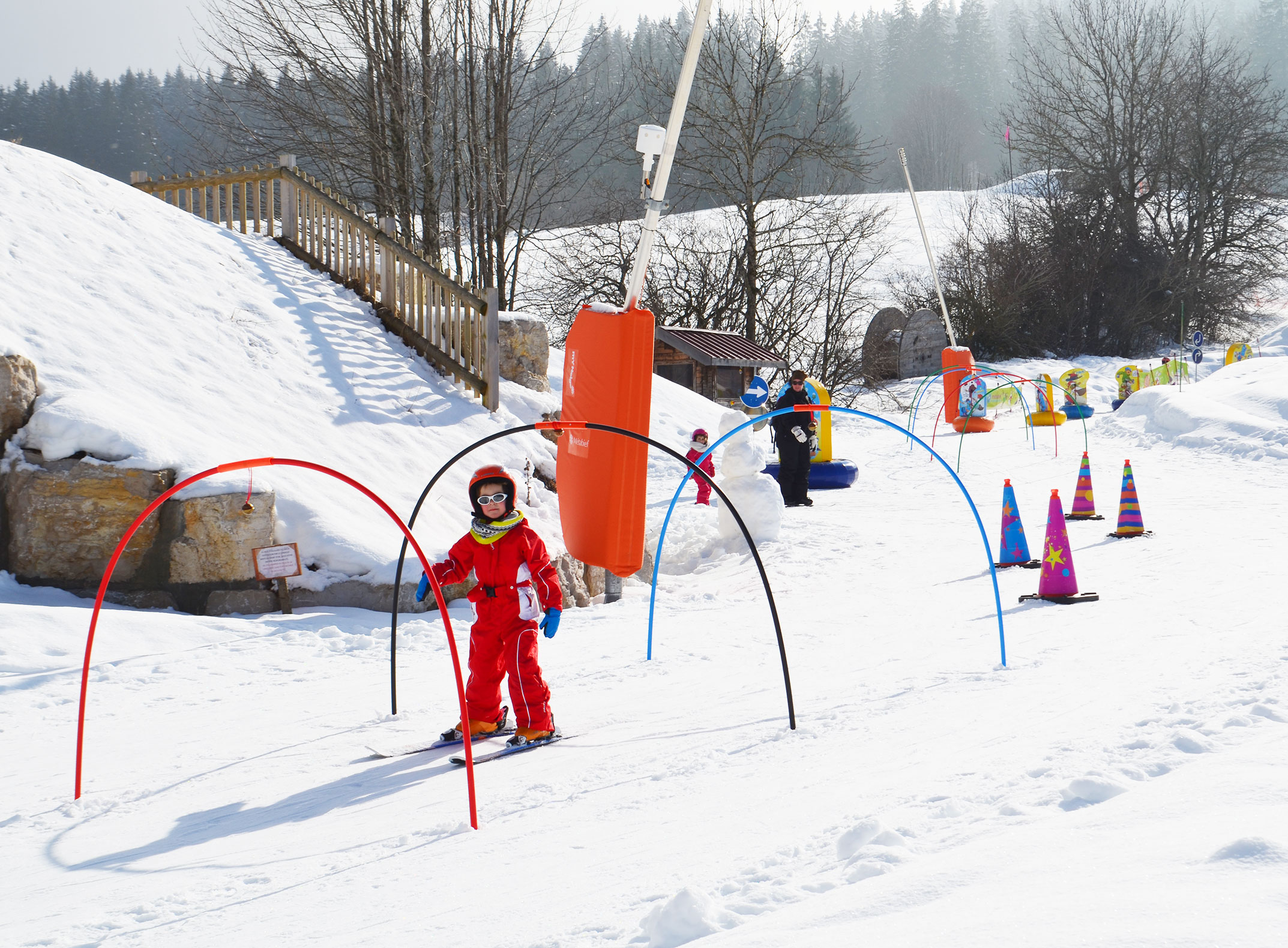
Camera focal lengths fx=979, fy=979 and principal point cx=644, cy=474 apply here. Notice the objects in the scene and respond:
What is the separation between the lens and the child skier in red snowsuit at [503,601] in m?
4.95

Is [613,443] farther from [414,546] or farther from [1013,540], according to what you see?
[1013,540]

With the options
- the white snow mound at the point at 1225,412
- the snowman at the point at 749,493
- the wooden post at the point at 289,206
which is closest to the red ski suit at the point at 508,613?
the snowman at the point at 749,493

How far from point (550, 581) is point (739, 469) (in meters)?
6.04

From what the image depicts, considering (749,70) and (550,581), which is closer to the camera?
(550,581)

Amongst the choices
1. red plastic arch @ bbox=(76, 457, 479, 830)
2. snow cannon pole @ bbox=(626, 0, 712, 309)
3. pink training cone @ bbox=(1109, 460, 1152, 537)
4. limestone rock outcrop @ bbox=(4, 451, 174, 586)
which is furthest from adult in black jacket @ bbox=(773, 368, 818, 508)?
red plastic arch @ bbox=(76, 457, 479, 830)

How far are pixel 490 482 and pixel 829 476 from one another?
10.4 metres

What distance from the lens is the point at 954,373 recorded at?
71.2ft

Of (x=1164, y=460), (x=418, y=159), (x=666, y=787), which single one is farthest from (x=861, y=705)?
(x=418, y=159)

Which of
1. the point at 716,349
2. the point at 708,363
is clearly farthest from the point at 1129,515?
the point at 716,349

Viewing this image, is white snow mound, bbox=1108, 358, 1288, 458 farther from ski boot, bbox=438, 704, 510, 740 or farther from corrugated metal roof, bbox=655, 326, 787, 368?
ski boot, bbox=438, 704, 510, 740

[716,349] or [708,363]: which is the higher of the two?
[716,349]

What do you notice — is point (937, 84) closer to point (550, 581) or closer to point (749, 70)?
point (749, 70)

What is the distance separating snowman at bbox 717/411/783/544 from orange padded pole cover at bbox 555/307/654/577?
3.40 metres

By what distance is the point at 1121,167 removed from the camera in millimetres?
36969
